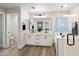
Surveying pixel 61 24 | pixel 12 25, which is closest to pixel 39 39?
pixel 61 24

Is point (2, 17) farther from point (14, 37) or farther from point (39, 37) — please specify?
point (39, 37)

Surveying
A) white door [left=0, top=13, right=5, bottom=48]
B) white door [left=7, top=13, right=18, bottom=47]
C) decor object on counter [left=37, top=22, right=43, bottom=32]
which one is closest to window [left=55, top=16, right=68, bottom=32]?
decor object on counter [left=37, top=22, right=43, bottom=32]

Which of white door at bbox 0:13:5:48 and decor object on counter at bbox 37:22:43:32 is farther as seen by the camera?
white door at bbox 0:13:5:48

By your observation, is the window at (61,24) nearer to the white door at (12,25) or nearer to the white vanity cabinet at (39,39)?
the white vanity cabinet at (39,39)

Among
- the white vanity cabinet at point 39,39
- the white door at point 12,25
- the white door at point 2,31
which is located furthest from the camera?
the white door at point 12,25

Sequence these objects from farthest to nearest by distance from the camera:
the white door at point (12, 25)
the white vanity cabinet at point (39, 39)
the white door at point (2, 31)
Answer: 1. the white door at point (12, 25)
2. the white door at point (2, 31)
3. the white vanity cabinet at point (39, 39)

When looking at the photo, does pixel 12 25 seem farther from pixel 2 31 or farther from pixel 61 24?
pixel 61 24

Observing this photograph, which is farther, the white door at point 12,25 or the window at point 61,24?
the white door at point 12,25

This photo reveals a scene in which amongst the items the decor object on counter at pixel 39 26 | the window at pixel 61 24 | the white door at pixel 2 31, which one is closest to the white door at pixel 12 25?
the white door at pixel 2 31

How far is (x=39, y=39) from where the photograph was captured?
4477 millimetres

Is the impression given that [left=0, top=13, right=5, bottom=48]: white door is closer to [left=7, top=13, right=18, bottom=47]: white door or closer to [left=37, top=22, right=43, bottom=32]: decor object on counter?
[left=7, top=13, right=18, bottom=47]: white door

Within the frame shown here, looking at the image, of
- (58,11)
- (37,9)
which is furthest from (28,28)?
(58,11)

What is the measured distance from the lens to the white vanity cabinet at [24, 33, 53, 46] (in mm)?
4371

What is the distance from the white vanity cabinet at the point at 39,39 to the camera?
4371mm
